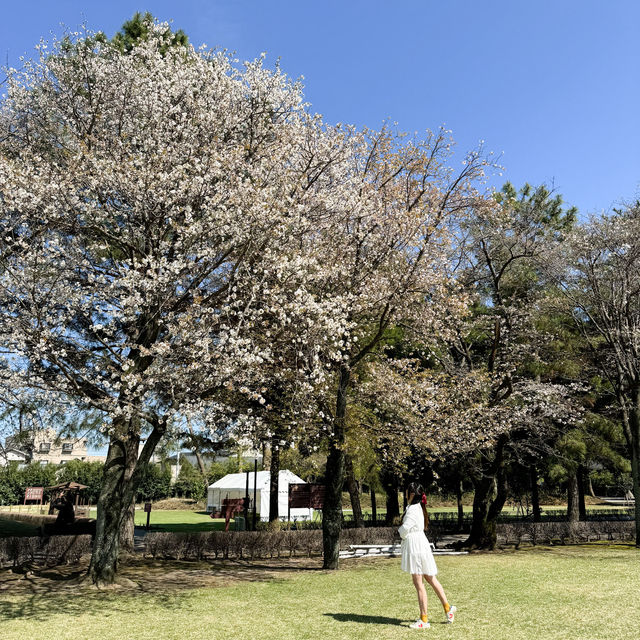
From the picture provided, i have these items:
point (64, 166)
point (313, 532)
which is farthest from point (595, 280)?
point (64, 166)

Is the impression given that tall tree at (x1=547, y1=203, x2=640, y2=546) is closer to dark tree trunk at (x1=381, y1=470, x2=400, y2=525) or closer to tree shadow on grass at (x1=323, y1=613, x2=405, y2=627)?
dark tree trunk at (x1=381, y1=470, x2=400, y2=525)

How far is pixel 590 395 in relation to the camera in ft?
86.2

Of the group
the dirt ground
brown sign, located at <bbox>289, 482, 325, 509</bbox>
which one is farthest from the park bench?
brown sign, located at <bbox>289, 482, 325, 509</bbox>

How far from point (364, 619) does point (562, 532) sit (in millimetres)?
19010

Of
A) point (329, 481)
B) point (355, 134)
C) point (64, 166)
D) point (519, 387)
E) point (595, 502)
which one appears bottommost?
point (595, 502)

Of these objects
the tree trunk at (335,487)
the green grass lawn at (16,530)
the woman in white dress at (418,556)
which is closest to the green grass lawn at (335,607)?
the woman in white dress at (418,556)

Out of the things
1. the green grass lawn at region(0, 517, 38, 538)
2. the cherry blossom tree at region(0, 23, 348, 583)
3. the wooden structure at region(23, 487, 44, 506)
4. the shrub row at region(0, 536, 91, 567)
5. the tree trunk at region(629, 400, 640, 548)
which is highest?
the cherry blossom tree at region(0, 23, 348, 583)

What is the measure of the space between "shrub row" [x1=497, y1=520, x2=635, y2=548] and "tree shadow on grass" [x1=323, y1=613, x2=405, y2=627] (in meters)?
16.0

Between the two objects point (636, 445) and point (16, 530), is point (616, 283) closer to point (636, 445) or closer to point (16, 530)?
point (636, 445)

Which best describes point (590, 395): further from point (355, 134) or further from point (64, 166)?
point (64, 166)

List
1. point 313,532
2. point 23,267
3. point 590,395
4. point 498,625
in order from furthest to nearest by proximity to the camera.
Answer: point 590,395, point 313,532, point 23,267, point 498,625

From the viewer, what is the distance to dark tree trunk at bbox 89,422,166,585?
12.3 metres

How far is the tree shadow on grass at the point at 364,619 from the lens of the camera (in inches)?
326

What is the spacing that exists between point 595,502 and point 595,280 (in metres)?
51.7
